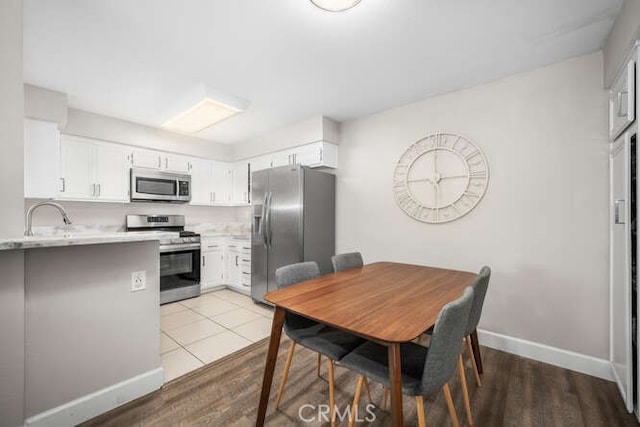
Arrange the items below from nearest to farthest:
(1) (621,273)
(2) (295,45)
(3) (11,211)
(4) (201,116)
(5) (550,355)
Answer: (3) (11,211) < (1) (621,273) < (2) (295,45) < (5) (550,355) < (4) (201,116)

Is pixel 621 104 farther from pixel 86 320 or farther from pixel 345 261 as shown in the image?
pixel 86 320

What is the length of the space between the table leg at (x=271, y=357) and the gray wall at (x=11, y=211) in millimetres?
1212

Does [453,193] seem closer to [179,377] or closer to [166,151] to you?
[179,377]

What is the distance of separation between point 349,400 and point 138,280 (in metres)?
1.60

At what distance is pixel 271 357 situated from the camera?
141 centimetres

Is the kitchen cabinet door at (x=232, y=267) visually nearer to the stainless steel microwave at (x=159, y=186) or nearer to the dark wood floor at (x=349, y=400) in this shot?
the stainless steel microwave at (x=159, y=186)

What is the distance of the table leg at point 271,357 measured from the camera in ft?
4.55

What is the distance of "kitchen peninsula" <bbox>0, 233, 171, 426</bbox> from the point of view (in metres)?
1.39

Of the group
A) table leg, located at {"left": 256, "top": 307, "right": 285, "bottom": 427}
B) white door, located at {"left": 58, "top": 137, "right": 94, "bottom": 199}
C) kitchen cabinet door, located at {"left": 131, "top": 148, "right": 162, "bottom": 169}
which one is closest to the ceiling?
white door, located at {"left": 58, "top": 137, "right": 94, "bottom": 199}

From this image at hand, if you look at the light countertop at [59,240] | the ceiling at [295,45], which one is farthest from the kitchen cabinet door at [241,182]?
the light countertop at [59,240]

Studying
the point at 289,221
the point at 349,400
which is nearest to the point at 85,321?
the point at 349,400

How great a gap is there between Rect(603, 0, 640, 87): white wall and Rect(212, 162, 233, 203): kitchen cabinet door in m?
4.66

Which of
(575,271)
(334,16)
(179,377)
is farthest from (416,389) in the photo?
(334,16)

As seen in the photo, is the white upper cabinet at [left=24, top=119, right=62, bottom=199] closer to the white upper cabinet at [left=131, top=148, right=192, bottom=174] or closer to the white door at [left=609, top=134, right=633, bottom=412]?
the white upper cabinet at [left=131, top=148, right=192, bottom=174]
